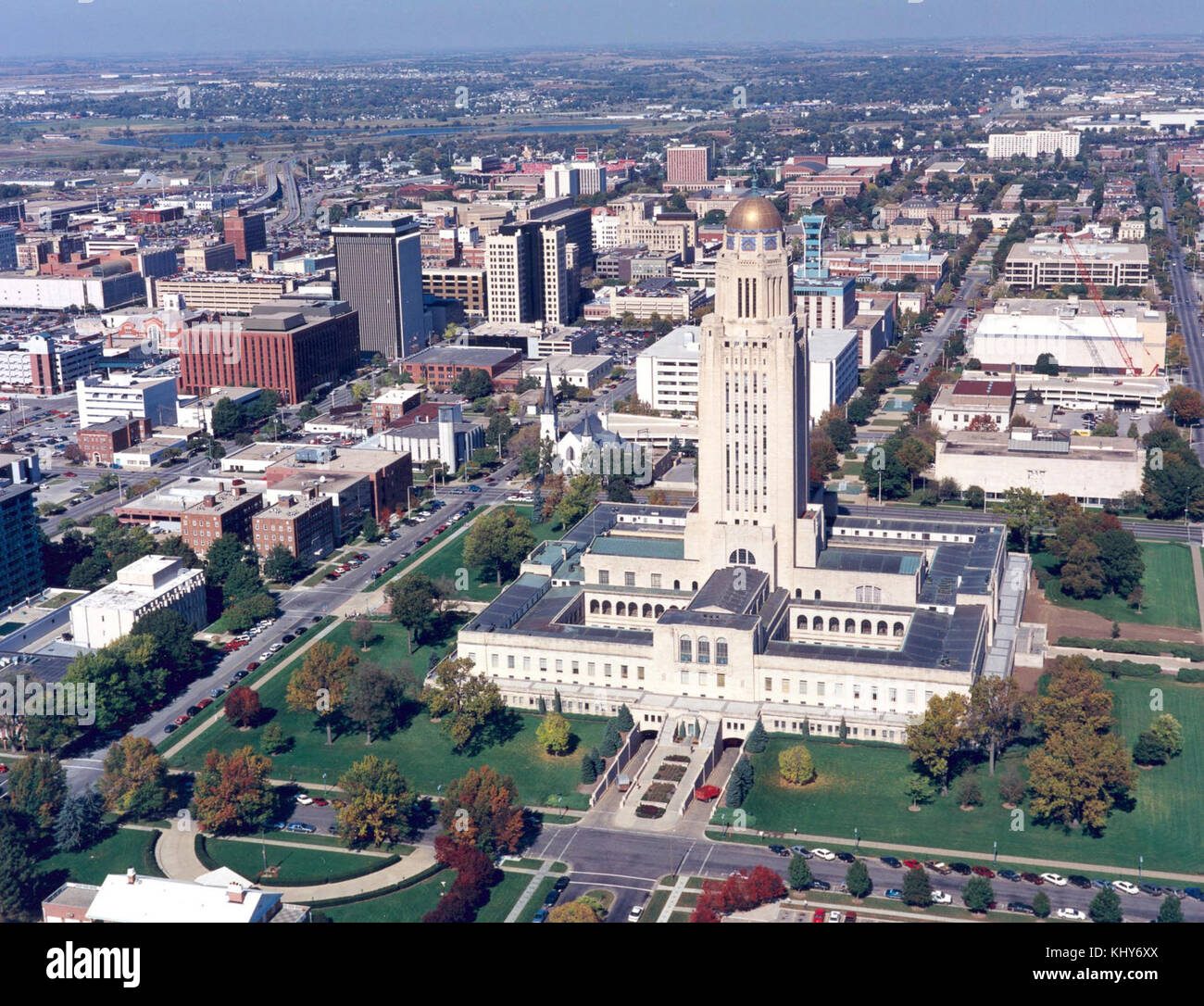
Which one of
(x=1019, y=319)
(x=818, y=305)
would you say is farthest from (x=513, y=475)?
(x=1019, y=319)

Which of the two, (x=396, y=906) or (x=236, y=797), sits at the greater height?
(x=236, y=797)

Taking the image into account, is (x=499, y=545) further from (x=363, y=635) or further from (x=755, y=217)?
(x=755, y=217)

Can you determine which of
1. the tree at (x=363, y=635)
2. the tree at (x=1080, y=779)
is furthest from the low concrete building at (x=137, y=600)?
the tree at (x=1080, y=779)

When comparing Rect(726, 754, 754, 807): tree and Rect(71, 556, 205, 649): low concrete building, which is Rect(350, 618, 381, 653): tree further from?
Rect(726, 754, 754, 807): tree

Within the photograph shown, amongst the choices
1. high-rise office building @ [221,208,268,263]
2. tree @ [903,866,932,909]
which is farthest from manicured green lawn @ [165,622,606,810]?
high-rise office building @ [221,208,268,263]

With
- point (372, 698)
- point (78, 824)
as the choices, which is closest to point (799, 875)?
point (372, 698)

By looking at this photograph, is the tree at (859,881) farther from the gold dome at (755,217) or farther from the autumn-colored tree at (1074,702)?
the gold dome at (755,217)
